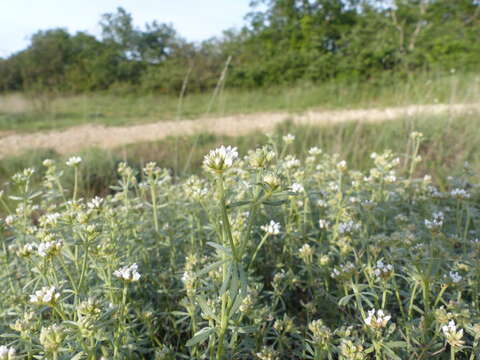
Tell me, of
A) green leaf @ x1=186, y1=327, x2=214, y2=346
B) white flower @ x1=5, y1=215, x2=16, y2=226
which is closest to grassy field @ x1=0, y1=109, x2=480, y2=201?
white flower @ x1=5, y1=215, x2=16, y2=226

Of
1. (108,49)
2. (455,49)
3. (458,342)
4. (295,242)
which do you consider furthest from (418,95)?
(108,49)

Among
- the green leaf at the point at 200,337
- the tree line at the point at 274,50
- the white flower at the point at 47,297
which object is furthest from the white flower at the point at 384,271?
the tree line at the point at 274,50

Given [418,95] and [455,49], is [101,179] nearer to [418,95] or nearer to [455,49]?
[418,95]

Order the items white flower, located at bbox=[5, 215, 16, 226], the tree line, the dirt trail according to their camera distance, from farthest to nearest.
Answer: the tree line < the dirt trail < white flower, located at bbox=[5, 215, 16, 226]

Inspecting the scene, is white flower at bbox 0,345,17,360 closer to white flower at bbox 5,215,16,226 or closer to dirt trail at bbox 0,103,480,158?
white flower at bbox 5,215,16,226

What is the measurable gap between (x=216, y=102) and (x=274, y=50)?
6367mm

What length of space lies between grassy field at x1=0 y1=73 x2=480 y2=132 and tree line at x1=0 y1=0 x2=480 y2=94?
3.52ft

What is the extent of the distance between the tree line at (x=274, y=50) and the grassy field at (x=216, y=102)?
1072mm

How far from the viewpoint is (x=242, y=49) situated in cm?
1723

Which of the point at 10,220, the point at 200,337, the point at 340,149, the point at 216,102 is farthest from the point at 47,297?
the point at 216,102

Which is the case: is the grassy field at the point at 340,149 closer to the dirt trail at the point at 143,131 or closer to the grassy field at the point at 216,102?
the dirt trail at the point at 143,131

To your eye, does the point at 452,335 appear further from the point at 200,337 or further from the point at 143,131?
the point at 143,131

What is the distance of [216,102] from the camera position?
11.9 m

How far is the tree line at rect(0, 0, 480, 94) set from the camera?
13.2 m
